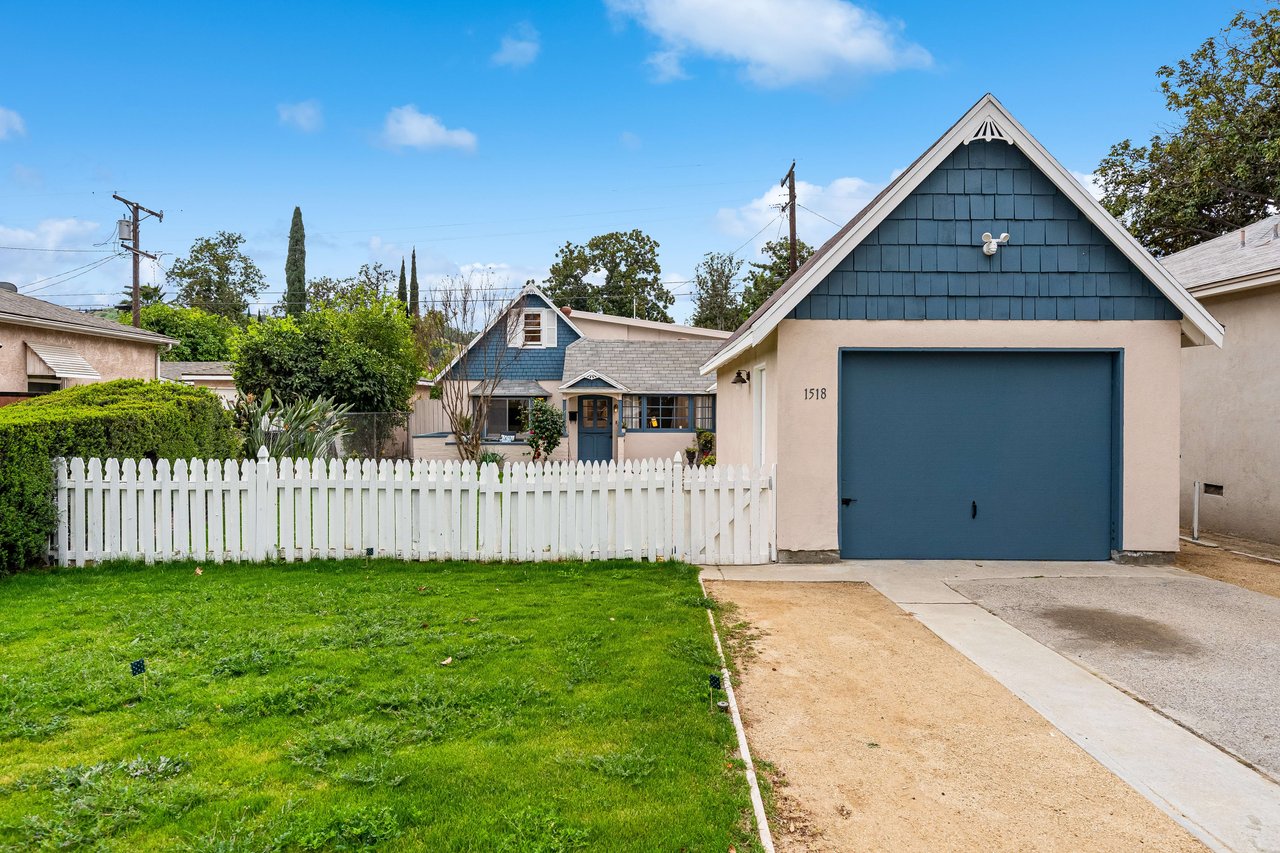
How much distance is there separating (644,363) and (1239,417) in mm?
15786

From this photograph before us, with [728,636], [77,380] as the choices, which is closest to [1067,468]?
[728,636]

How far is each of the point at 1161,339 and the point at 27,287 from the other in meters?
54.0

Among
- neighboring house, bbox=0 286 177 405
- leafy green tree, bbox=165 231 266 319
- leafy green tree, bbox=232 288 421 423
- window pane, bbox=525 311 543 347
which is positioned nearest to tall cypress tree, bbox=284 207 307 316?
leafy green tree, bbox=165 231 266 319

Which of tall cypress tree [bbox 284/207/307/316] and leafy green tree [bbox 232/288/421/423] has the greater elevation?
tall cypress tree [bbox 284/207/307/316]

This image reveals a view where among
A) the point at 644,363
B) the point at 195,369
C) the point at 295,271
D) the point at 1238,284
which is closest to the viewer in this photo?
the point at 1238,284

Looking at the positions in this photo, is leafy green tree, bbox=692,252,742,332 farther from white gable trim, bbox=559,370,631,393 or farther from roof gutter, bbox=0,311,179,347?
roof gutter, bbox=0,311,179,347

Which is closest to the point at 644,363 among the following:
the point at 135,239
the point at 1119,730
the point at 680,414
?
the point at 680,414

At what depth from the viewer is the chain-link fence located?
18016 mm

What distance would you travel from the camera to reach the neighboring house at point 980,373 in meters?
7.35

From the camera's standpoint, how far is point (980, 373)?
25.0ft

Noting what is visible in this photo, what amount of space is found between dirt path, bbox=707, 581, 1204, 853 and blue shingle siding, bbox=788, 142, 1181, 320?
159 inches

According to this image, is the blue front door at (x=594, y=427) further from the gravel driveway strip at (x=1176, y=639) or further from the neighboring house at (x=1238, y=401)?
the gravel driveway strip at (x=1176, y=639)

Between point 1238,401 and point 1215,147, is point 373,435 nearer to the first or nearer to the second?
point 1238,401

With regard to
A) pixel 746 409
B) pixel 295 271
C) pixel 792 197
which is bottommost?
pixel 746 409
